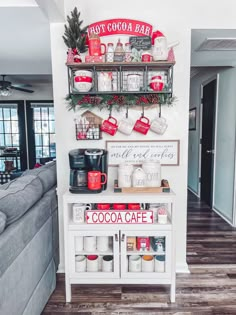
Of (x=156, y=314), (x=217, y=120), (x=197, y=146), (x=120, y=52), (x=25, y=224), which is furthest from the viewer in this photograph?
(x=197, y=146)

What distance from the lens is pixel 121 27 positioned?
6.25 ft

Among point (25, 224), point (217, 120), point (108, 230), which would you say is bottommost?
point (108, 230)

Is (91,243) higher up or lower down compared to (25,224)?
lower down

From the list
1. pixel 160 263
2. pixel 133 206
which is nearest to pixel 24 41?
pixel 133 206

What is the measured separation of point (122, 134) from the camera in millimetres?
2010

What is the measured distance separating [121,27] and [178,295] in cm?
220

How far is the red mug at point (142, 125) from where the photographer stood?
1942 millimetres

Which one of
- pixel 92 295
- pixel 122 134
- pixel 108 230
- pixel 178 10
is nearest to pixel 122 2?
pixel 178 10

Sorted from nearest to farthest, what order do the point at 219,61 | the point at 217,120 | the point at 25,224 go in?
the point at 25,224
the point at 219,61
the point at 217,120

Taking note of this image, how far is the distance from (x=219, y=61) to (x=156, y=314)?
2812 millimetres

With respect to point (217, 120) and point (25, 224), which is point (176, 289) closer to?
point (25, 224)

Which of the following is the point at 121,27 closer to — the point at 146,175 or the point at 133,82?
the point at 133,82

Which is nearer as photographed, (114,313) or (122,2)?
(114,313)

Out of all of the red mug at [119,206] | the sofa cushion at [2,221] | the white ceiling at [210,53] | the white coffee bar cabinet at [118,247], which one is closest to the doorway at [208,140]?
the white ceiling at [210,53]
